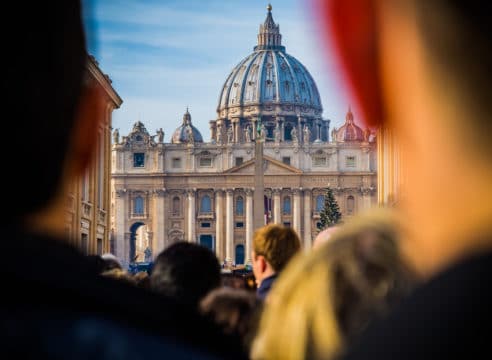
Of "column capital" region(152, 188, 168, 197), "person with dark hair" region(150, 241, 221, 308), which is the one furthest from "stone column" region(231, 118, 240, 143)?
"person with dark hair" region(150, 241, 221, 308)

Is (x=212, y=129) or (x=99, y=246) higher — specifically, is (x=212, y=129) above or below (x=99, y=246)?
above

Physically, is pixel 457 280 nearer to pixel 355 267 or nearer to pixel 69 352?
pixel 355 267

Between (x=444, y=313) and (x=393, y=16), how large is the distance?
363 mm

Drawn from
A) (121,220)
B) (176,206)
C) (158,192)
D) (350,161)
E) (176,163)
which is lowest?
(121,220)

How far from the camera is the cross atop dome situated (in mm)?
127062

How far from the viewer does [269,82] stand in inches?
4685

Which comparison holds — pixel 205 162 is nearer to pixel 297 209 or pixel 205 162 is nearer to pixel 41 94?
pixel 297 209

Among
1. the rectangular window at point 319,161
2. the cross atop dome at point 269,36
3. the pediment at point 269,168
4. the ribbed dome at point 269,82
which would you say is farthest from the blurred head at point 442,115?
the cross atop dome at point 269,36

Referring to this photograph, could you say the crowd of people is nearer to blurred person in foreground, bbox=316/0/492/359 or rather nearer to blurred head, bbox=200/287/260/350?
blurred person in foreground, bbox=316/0/492/359

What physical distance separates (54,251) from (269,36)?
12764cm

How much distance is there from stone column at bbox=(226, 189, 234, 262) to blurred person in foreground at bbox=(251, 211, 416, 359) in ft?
311

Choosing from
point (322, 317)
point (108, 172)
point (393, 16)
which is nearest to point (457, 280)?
point (322, 317)

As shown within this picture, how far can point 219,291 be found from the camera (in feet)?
6.98

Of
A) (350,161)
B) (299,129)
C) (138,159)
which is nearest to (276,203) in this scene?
(350,161)
